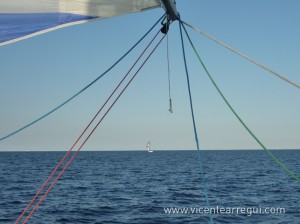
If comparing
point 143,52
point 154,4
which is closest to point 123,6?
point 154,4

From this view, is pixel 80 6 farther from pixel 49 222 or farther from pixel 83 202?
pixel 83 202

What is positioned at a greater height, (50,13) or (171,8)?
(50,13)

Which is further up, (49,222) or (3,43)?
(3,43)

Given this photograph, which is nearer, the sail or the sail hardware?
the sail hardware

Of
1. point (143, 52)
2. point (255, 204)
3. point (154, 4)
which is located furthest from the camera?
point (255, 204)

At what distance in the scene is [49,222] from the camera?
72.6 ft

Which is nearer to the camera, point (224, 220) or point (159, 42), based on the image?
point (159, 42)

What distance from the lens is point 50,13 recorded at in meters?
3.92

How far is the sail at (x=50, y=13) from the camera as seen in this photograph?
12.1 ft

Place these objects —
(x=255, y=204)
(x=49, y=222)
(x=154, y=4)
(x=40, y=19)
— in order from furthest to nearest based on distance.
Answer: (x=255, y=204), (x=49, y=222), (x=40, y=19), (x=154, y=4)

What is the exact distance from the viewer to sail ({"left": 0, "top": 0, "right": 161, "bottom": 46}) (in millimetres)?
3674

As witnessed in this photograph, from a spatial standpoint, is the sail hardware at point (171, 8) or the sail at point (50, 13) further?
the sail at point (50, 13)

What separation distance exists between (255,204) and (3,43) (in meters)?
27.8

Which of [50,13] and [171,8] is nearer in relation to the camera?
[171,8]
